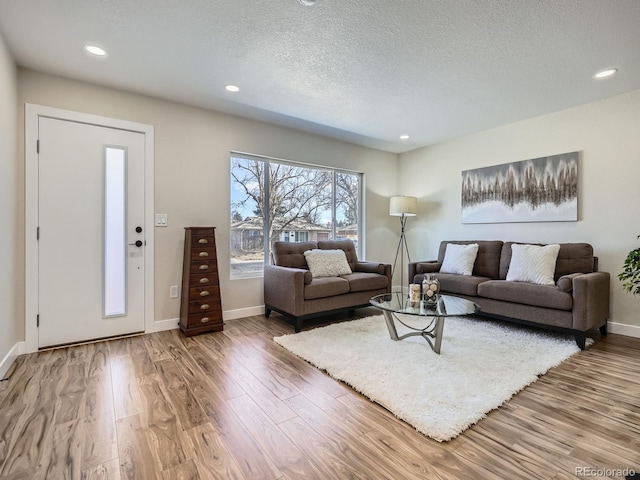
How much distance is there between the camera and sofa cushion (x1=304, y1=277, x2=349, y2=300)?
329 cm

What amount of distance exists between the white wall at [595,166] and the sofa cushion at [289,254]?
2450 millimetres

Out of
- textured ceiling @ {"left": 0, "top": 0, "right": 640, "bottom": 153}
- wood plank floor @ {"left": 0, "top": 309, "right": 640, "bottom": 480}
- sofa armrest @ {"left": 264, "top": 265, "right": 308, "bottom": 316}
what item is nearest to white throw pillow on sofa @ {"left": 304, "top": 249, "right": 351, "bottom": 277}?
sofa armrest @ {"left": 264, "top": 265, "right": 308, "bottom": 316}

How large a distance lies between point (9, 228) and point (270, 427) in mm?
2555

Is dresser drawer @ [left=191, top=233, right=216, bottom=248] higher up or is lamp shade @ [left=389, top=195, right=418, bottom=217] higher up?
lamp shade @ [left=389, top=195, right=418, bottom=217]

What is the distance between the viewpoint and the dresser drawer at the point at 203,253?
3.25 metres

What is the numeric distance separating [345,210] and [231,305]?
2.33 m

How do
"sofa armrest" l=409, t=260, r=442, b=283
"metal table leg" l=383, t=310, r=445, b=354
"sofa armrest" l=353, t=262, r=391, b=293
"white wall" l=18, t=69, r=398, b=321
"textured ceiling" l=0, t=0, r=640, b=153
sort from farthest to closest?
"sofa armrest" l=409, t=260, r=442, b=283 → "sofa armrest" l=353, t=262, r=391, b=293 → "white wall" l=18, t=69, r=398, b=321 → "metal table leg" l=383, t=310, r=445, b=354 → "textured ceiling" l=0, t=0, r=640, b=153

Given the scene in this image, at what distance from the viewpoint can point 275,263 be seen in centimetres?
382

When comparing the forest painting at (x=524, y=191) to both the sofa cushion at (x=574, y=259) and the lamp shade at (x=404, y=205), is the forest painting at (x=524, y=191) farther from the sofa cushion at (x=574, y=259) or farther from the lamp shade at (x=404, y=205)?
the lamp shade at (x=404, y=205)

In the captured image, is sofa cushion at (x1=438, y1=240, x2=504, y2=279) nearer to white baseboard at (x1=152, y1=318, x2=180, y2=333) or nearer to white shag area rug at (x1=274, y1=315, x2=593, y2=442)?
white shag area rug at (x1=274, y1=315, x2=593, y2=442)

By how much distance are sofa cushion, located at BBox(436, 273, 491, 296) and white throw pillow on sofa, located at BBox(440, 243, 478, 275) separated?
0.10 meters

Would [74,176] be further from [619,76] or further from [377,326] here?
[619,76]

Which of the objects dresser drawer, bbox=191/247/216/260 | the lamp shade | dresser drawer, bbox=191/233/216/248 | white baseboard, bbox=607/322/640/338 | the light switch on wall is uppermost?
the lamp shade

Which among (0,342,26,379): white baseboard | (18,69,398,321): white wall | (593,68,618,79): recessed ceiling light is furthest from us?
(18,69,398,321): white wall
